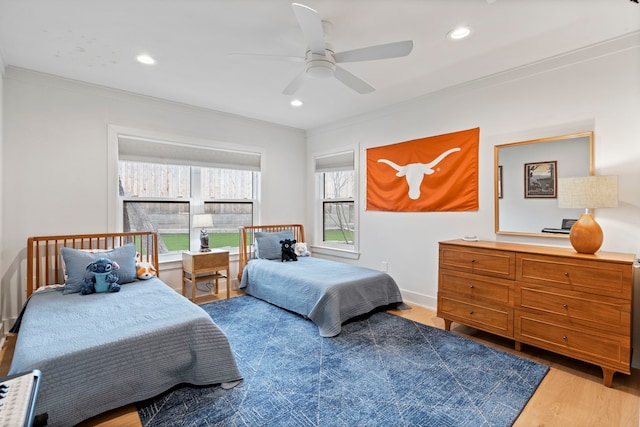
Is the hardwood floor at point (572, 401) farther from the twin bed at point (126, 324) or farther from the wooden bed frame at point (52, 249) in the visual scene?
the wooden bed frame at point (52, 249)

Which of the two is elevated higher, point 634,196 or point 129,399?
point 634,196

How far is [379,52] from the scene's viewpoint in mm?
2086

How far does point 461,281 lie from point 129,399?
2.75m

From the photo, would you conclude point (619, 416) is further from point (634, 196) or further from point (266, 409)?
point (266, 409)

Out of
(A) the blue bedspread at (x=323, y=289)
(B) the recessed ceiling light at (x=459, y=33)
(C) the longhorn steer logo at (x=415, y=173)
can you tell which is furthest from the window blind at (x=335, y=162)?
(B) the recessed ceiling light at (x=459, y=33)

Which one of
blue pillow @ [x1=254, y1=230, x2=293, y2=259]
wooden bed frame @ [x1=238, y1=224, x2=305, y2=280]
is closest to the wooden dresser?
blue pillow @ [x1=254, y1=230, x2=293, y2=259]

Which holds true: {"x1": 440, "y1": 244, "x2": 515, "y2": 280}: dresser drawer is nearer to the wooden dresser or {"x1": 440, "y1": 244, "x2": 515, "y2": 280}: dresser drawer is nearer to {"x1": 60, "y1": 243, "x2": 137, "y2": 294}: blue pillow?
the wooden dresser

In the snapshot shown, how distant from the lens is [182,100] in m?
3.94

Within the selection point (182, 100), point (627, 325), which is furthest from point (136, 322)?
point (627, 325)

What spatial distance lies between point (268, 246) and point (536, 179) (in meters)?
3.23

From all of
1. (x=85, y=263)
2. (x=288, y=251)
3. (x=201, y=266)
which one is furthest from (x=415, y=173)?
(x=85, y=263)

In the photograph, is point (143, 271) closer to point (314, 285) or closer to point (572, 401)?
point (314, 285)

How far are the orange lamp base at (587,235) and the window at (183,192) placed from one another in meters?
3.99

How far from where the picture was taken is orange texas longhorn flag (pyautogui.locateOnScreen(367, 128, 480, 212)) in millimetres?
3359
